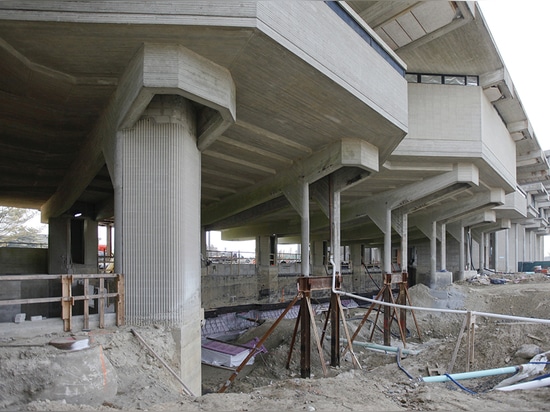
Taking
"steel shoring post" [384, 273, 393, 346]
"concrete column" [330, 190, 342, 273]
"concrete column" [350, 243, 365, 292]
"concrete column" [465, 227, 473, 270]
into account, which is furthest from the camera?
"concrete column" [465, 227, 473, 270]

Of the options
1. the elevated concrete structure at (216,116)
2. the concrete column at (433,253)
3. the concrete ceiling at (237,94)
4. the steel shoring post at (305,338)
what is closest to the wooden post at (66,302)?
the elevated concrete structure at (216,116)

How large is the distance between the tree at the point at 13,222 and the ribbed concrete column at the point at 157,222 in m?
32.0

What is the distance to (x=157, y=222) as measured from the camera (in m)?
8.98

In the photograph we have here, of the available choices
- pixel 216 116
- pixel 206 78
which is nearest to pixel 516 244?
pixel 216 116

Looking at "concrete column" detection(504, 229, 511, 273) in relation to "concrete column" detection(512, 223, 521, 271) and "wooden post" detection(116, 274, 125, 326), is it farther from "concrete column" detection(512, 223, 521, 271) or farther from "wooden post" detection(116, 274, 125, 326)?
"wooden post" detection(116, 274, 125, 326)

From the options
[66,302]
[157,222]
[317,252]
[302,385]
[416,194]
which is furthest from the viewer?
[317,252]

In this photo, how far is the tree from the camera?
35.4 metres

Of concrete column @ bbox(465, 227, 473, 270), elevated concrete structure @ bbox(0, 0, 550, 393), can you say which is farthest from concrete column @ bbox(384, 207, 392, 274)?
concrete column @ bbox(465, 227, 473, 270)

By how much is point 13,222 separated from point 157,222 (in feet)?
111

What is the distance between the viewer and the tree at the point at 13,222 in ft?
116

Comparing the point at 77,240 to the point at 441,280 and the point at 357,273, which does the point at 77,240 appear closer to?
the point at 357,273

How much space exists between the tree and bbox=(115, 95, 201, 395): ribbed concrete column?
32.0 metres

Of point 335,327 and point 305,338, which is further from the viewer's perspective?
point 335,327

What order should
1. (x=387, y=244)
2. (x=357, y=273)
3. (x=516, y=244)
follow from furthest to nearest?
(x=516, y=244) → (x=357, y=273) → (x=387, y=244)
